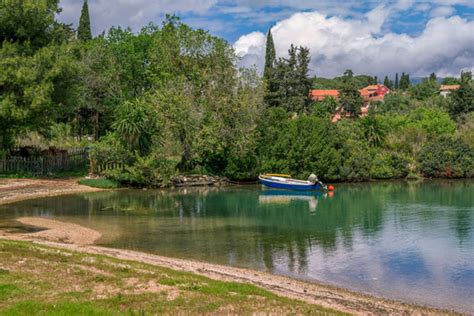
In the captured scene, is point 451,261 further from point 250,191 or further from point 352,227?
point 250,191

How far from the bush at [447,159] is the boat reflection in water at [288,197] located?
779 inches

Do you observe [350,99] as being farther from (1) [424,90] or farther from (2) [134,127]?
(2) [134,127]

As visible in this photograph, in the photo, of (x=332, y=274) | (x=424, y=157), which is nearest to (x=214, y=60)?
(x=424, y=157)

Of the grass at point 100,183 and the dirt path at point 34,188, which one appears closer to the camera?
the dirt path at point 34,188

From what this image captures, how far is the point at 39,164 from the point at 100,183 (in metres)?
5.99

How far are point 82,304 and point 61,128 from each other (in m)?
54.8

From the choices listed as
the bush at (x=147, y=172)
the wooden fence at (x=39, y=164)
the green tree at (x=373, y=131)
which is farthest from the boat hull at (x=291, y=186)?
the wooden fence at (x=39, y=164)

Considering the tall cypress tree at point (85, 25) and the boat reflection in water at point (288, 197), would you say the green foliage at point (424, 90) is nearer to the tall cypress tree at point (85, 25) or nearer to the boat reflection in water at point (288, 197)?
the tall cypress tree at point (85, 25)

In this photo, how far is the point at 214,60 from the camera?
5691 centimetres

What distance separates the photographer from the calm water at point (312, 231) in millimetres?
19953

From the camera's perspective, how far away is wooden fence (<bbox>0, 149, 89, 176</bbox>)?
157 ft

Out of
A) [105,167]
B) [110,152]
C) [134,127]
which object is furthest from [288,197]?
[105,167]

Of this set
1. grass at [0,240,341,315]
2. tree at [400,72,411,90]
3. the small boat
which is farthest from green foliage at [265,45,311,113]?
tree at [400,72,411,90]

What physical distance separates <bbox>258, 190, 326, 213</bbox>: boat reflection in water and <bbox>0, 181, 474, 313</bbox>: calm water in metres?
0.15
